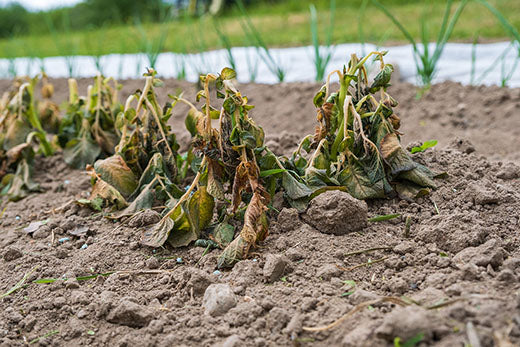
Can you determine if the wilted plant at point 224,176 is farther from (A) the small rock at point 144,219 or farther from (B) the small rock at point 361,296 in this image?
(B) the small rock at point 361,296

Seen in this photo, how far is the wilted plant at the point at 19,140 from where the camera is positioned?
8.02 ft

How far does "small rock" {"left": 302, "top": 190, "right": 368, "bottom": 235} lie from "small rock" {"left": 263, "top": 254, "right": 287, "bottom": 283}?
0.22m

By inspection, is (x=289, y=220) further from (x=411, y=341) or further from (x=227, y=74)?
(x=411, y=341)

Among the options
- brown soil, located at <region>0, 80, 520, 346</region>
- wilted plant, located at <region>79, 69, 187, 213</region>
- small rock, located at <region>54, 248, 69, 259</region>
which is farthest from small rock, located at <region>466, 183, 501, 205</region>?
small rock, located at <region>54, 248, 69, 259</region>

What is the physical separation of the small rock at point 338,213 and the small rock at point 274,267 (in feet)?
0.71

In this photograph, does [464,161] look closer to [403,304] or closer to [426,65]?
[403,304]

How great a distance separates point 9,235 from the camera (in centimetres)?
192

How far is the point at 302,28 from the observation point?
6094 millimetres

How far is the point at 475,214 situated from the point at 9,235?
5.45ft

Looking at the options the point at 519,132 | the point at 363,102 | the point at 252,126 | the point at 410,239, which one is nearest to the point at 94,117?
the point at 252,126

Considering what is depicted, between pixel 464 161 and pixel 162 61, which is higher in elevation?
pixel 162 61

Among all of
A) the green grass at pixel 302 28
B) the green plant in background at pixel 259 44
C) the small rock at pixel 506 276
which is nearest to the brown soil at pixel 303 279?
the small rock at pixel 506 276

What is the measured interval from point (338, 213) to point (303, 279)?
25 centimetres

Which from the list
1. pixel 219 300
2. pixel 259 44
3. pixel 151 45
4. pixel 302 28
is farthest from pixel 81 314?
pixel 302 28
